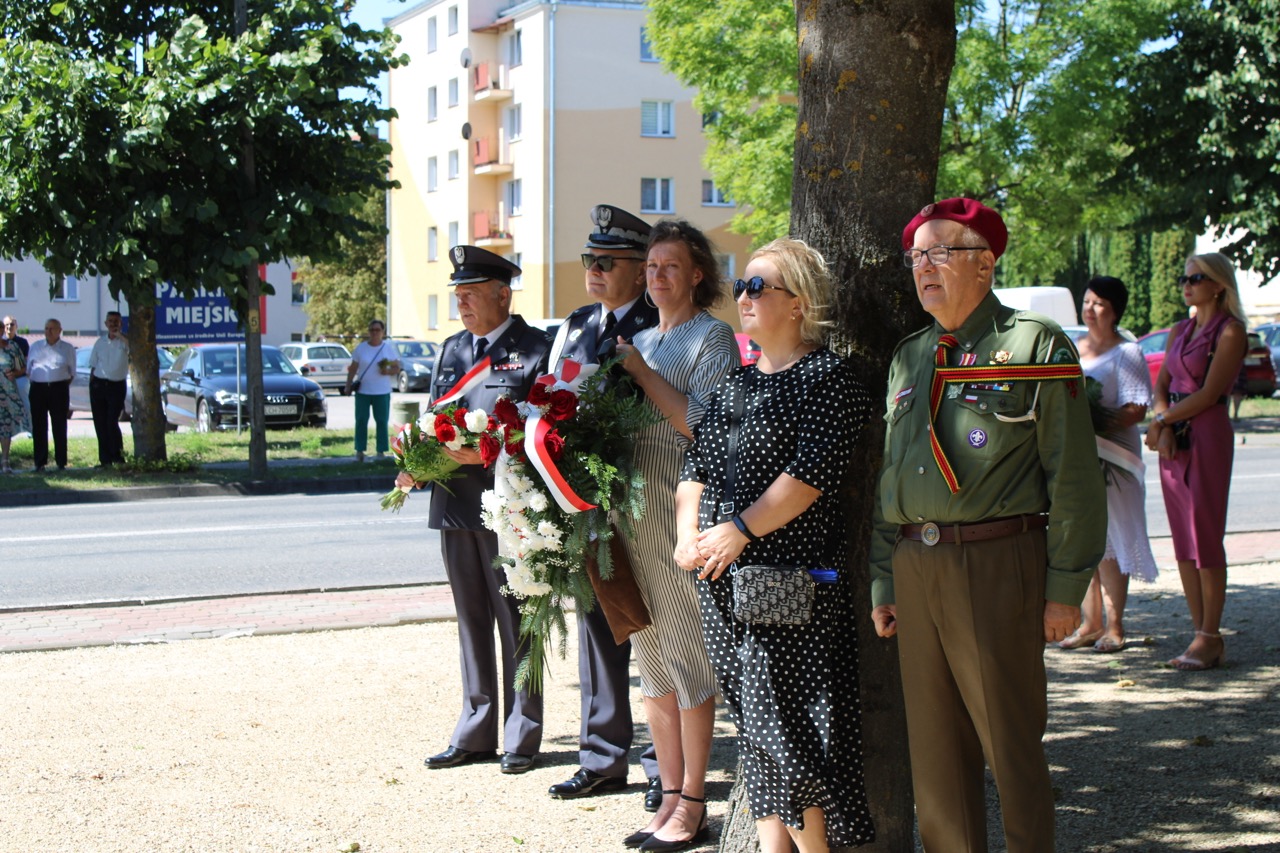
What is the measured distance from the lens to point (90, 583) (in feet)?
34.4

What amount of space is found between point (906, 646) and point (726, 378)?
0.98 meters

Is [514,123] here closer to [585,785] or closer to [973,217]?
[585,785]

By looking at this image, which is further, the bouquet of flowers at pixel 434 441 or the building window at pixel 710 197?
the building window at pixel 710 197

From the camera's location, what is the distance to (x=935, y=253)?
12.6 ft

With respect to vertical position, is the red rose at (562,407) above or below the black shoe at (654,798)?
above

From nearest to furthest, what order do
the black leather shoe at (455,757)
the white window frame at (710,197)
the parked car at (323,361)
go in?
the black leather shoe at (455,757) < the parked car at (323,361) < the white window frame at (710,197)

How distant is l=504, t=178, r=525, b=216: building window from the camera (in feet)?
171

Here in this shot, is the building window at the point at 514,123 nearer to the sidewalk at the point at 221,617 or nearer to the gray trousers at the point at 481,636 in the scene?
the sidewalk at the point at 221,617

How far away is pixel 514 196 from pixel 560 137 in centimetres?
466

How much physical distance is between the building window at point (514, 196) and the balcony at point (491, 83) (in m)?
3.33

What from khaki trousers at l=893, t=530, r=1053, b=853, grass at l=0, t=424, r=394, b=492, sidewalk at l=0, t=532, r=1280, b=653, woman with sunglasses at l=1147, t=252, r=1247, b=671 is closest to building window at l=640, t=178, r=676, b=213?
grass at l=0, t=424, r=394, b=492

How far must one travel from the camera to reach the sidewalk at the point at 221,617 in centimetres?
823

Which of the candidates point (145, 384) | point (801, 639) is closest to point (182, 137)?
point (145, 384)

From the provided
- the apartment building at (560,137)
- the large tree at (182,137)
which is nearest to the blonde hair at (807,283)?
the large tree at (182,137)
